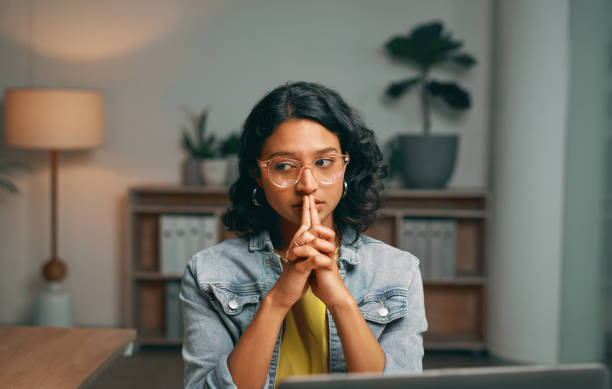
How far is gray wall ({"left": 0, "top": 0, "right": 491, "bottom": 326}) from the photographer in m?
3.86

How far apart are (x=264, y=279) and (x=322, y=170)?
0.29 meters

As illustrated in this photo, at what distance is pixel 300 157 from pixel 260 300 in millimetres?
338

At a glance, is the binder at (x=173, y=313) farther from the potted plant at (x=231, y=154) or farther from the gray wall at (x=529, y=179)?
the gray wall at (x=529, y=179)

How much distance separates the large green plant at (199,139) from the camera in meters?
3.79

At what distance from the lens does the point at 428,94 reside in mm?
3781

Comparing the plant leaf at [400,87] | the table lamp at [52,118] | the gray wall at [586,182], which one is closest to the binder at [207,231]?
the table lamp at [52,118]

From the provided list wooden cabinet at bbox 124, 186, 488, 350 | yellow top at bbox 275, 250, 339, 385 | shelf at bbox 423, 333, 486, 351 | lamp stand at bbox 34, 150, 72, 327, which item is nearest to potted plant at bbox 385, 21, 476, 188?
wooden cabinet at bbox 124, 186, 488, 350

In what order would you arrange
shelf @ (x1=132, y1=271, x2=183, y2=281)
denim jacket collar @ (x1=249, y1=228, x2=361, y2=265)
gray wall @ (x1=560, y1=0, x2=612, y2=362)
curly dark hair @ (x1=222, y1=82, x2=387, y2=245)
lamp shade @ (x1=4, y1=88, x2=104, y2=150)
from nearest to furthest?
curly dark hair @ (x1=222, y1=82, x2=387, y2=245), denim jacket collar @ (x1=249, y1=228, x2=361, y2=265), gray wall @ (x1=560, y1=0, x2=612, y2=362), lamp shade @ (x1=4, y1=88, x2=104, y2=150), shelf @ (x1=132, y1=271, x2=183, y2=281)

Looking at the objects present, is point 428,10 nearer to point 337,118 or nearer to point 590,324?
point 590,324

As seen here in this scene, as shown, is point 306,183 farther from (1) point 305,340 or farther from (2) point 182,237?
(2) point 182,237

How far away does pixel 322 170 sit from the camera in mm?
1190

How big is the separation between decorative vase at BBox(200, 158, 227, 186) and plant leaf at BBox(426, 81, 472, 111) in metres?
1.35

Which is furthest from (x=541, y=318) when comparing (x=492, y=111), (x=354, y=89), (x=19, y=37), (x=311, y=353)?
(x=19, y=37)

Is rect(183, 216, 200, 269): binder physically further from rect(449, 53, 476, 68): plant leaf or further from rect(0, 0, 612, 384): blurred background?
rect(449, 53, 476, 68): plant leaf
